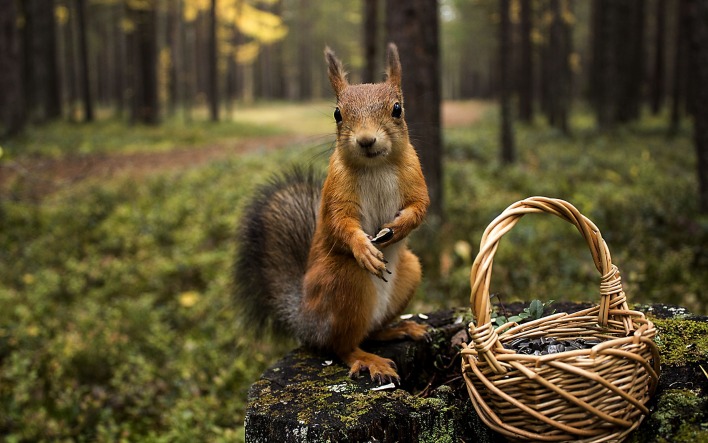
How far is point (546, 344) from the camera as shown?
7.22 ft

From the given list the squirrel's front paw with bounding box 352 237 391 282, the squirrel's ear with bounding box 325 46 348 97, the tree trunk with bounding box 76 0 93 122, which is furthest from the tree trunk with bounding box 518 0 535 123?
the squirrel's front paw with bounding box 352 237 391 282

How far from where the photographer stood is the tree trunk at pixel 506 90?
10.1 m

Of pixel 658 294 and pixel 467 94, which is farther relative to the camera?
pixel 467 94

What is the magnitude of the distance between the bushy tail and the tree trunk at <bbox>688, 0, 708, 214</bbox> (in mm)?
4845

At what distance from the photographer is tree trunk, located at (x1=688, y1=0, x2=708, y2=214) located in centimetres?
598

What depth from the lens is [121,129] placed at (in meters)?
16.4

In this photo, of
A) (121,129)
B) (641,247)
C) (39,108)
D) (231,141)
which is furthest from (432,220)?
Answer: (39,108)

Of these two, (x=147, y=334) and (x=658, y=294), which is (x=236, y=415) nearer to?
(x=147, y=334)

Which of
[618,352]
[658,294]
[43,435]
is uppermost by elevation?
[618,352]

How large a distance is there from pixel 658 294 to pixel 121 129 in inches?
584

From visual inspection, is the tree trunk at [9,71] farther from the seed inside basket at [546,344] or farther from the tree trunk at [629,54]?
the tree trunk at [629,54]

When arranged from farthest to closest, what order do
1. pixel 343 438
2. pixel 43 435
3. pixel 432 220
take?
1. pixel 432 220
2. pixel 43 435
3. pixel 343 438

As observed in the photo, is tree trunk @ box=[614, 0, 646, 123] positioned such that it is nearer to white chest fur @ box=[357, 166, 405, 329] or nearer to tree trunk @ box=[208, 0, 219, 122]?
tree trunk @ box=[208, 0, 219, 122]

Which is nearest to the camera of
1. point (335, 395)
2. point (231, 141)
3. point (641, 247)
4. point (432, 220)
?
point (335, 395)
